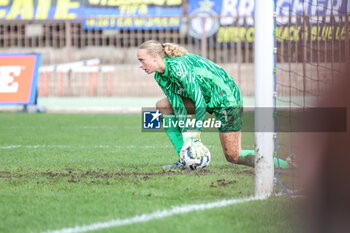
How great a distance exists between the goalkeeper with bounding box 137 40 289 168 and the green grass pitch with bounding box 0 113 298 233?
12.7 inches

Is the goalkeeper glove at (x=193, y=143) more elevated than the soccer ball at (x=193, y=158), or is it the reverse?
the goalkeeper glove at (x=193, y=143)

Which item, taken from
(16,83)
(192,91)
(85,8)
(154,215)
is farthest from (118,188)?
(85,8)

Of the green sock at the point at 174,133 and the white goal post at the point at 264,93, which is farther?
the green sock at the point at 174,133

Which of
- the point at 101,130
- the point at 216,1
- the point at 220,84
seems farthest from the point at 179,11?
the point at 220,84

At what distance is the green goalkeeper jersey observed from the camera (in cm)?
591

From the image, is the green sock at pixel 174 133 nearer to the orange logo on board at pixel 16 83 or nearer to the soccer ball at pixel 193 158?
the soccer ball at pixel 193 158

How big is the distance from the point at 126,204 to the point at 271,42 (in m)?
1.50

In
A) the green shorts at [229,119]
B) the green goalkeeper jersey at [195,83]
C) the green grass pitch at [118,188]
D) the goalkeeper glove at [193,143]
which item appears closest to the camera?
the green grass pitch at [118,188]

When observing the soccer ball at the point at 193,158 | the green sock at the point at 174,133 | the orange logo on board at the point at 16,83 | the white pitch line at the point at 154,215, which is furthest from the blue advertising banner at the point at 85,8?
the white pitch line at the point at 154,215

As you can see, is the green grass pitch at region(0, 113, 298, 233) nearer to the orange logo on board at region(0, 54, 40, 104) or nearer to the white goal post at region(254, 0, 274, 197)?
the white goal post at region(254, 0, 274, 197)

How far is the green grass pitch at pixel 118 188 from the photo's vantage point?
3.77m

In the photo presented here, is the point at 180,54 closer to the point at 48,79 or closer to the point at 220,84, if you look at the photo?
the point at 220,84

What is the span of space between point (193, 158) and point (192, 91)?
0.62 metres

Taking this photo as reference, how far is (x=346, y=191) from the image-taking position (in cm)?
182
